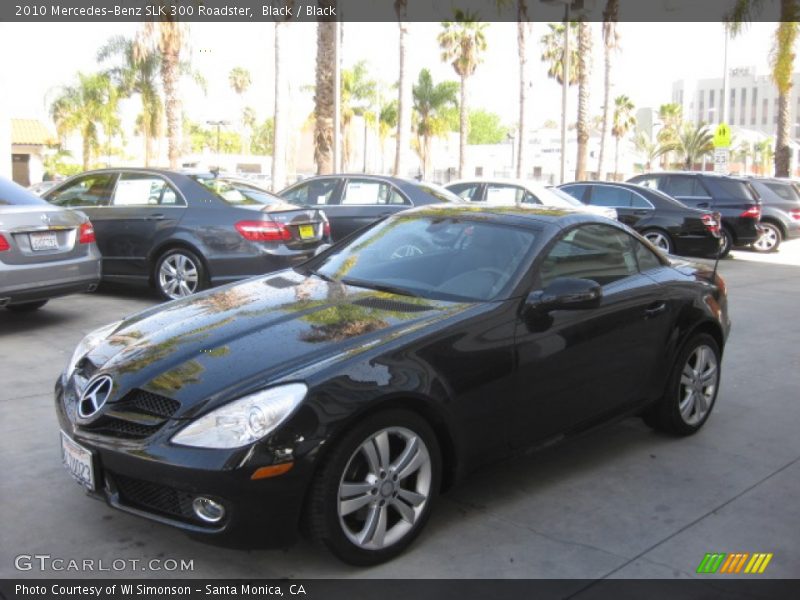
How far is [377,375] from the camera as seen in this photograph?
3.55 meters

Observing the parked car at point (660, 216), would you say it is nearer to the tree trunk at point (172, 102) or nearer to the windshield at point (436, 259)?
the windshield at point (436, 259)

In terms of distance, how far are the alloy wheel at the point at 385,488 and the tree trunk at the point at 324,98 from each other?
18989 millimetres

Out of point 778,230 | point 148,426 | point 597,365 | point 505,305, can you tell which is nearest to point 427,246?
point 505,305

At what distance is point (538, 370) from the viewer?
167 inches

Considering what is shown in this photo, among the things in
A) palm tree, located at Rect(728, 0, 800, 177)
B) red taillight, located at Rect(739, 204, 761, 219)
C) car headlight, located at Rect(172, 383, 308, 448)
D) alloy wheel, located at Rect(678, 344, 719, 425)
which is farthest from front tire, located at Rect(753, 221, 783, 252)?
car headlight, located at Rect(172, 383, 308, 448)

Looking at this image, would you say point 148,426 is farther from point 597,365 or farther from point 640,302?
point 640,302

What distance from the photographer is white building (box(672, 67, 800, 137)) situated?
14612 centimetres

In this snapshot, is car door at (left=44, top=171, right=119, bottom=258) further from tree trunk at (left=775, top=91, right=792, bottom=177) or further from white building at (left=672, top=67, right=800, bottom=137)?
white building at (left=672, top=67, right=800, bottom=137)

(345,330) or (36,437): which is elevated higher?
(345,330)

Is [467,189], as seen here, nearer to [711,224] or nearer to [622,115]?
[711,224]

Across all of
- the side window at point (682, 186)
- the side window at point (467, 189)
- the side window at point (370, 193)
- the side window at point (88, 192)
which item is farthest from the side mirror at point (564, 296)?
the side window at point (682, 186)

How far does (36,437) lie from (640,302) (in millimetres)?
3673

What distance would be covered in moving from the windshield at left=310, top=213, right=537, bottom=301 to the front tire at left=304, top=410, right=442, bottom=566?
0.94 meters
